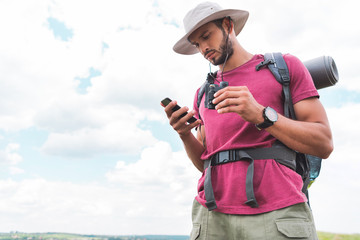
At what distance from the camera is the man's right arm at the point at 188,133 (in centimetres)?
381

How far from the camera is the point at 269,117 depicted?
3.05 meters

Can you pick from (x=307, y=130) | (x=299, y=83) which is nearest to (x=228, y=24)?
(x=299, y=83)

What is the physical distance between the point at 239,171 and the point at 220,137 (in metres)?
0.45

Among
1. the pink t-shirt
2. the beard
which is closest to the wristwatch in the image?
the pink t-shirt

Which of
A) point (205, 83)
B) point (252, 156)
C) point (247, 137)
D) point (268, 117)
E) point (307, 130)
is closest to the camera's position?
point (268, 117)

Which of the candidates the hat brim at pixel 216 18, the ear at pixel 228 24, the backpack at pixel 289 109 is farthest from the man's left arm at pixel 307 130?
the hat brim at pixel 216 18

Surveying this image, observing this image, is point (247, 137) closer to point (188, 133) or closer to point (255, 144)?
point (255, 144)

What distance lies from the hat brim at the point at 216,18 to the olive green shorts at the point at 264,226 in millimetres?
2101

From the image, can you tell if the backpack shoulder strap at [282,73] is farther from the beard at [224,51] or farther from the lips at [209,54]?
the lips at [209,54]

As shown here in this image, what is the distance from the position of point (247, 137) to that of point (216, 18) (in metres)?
1.47

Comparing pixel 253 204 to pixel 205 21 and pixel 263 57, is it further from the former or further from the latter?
pixel 205 21

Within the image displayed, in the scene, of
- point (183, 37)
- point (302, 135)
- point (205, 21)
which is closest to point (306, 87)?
point (302, 135)

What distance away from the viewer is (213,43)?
3.86 m

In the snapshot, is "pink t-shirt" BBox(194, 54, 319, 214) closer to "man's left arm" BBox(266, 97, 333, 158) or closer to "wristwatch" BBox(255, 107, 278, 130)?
"man's left arm" BBox(266, 97, 333, 158)
